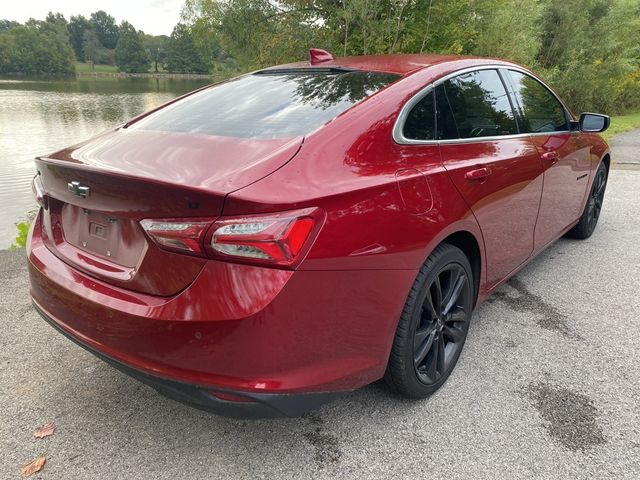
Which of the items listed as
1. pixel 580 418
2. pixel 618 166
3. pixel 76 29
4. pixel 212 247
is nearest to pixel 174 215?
pixel 212 247

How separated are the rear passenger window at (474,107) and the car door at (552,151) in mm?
218

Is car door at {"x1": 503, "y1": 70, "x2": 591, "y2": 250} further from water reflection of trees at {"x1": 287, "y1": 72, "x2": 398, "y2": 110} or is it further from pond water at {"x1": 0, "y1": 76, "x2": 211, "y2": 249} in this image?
pond water at {"x1": 0, "y1": 76, "x2": 211, "y2": 249}

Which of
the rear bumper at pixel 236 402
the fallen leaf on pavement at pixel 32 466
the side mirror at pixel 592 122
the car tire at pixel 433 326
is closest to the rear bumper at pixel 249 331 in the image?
the rear bumper at pixel 236 402

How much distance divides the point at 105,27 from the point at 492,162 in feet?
421

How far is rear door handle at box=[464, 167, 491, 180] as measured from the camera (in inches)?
91.8

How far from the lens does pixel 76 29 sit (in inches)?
4090

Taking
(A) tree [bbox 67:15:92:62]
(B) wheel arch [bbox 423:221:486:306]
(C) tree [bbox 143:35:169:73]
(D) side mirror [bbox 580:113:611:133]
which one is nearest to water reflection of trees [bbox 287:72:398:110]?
(B) wheel arch [bbox 423:221:486:306]

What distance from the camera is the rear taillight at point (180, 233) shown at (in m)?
1.58

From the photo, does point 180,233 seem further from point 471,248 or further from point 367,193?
point 471,248

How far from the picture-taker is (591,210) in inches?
185

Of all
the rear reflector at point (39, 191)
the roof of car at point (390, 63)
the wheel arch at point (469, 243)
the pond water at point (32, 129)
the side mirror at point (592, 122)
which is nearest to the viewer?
the wheel arch at point (469, 243)

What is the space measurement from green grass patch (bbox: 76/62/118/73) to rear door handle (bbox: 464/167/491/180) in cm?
9085

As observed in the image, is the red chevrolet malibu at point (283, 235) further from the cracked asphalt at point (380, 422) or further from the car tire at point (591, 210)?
the car tire at point (591, 210)

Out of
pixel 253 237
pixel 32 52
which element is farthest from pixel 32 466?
pixel 32 52
